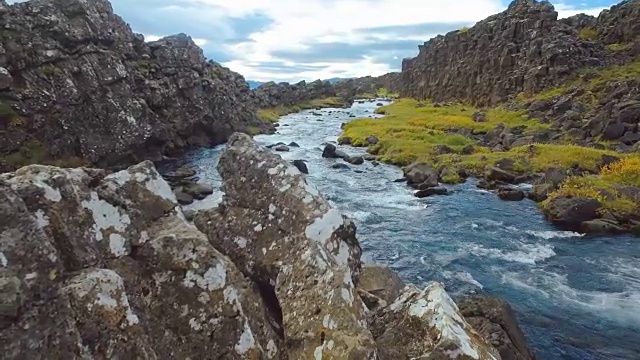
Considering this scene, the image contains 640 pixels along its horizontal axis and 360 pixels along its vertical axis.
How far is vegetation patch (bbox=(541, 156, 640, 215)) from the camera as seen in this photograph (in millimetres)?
38156

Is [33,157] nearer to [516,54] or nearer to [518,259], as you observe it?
[518,259]

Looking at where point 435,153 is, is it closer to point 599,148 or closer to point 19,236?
point 599,148

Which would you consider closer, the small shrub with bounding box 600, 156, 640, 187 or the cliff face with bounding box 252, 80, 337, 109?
the small shrub with bounding box 600, 156, 640, 187

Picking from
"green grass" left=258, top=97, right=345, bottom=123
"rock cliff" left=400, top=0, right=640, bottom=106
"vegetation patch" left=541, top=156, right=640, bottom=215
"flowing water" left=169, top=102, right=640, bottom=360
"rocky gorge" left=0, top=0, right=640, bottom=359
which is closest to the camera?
"rocky gorge" left=0, top=0, right=640, bottom=359

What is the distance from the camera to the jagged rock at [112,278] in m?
6.79

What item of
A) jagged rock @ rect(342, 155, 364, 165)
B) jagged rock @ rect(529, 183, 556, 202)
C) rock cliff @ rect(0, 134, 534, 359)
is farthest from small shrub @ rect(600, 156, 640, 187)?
A: rock cliff @ rect(0, 134, 534, 359)

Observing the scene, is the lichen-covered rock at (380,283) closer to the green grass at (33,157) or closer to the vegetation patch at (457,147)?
the green grass at (33,157)

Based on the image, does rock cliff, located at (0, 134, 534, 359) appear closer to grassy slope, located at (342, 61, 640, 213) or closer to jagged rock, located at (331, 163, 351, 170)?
grassy slope, located at (342, 61, 640, 213)

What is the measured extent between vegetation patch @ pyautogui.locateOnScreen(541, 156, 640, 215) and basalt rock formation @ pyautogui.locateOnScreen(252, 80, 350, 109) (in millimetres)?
105400

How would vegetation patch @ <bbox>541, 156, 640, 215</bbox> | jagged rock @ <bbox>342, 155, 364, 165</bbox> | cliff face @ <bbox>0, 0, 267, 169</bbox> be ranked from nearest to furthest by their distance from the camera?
vegetation patch @ <bbox>541, 156, 640, 215</bbox>
cliff face @ <bbox>0, 0, 267, 169</bbox>
jagged rock @ <bbox>342, 155, 364, 165</bbox>

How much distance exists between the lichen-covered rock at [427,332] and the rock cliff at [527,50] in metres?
102

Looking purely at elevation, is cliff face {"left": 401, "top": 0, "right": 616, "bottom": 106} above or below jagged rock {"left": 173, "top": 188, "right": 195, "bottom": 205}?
above

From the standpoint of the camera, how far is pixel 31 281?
684cm

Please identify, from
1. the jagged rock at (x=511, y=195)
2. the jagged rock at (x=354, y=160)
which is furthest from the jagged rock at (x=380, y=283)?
the jagged rock at (x=354, y=160)
